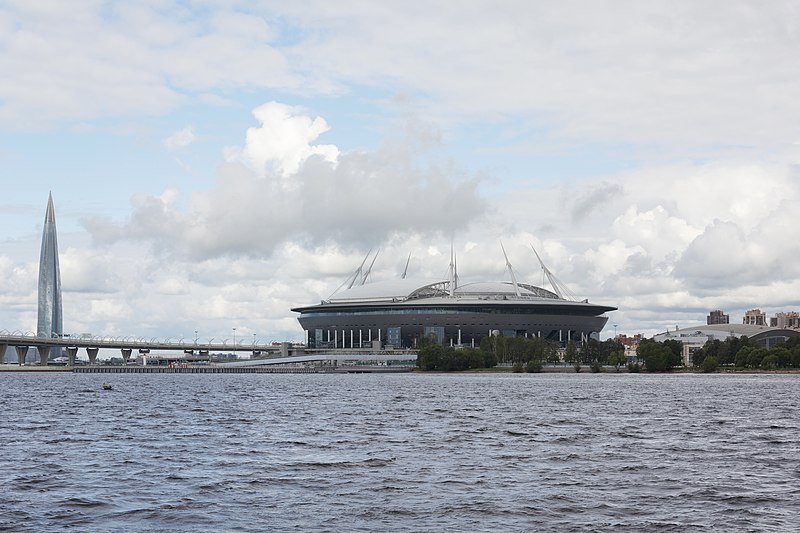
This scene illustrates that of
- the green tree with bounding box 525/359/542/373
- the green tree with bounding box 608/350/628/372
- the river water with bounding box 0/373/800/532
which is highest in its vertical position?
the green tree with bounding box 608/350/628/372

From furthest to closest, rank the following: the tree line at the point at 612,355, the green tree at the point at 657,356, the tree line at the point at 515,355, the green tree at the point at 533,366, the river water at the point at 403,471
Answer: the tree line at the point at 515,355 < the green tree at the point at 533,366 < the green tree at the point at 657,356 < the tree line at the point at 612,355 < the river water at the point at 403,471

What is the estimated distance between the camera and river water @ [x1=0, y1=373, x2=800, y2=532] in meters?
25.7

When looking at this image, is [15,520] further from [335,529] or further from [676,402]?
[676,402]

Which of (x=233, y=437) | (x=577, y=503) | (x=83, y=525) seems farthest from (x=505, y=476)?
(x=233, y=437)

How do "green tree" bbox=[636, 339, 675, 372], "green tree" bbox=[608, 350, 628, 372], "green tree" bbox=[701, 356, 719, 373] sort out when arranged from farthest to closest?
"green tree" bbox=[608, 350, 628, 372] → "green tree" bbox=[636, 339, 675, 372] → "green tree" bbox=[701, 356, 719, 373]

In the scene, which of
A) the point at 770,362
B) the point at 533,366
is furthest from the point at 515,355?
the point at 770,362

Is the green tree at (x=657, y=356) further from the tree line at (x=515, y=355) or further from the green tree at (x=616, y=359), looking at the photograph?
the green tree at (x=616, y=359)

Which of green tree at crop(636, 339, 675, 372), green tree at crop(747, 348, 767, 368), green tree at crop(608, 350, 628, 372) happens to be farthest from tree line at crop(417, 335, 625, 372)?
green tree at crop(747, 348, 767, 368)

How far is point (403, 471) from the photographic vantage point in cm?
3372

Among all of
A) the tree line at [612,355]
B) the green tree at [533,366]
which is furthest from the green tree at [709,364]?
the green tree at [533,366]

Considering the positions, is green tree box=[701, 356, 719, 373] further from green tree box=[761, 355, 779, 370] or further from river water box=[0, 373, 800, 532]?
river water box=[0, 373, 800, 532]


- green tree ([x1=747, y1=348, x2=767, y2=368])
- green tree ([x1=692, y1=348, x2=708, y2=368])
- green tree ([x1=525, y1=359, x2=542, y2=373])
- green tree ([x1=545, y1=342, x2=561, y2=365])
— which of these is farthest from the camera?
green tree ([x1=545, y1=342, x2=561, y2=365])

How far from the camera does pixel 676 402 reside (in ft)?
242

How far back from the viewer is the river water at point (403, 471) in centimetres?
2570
